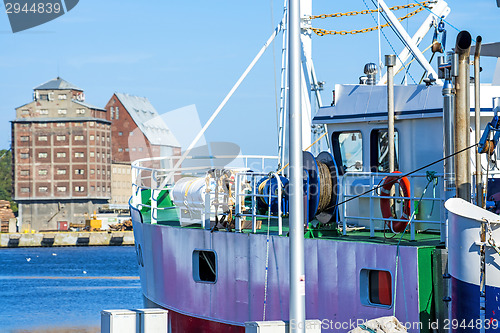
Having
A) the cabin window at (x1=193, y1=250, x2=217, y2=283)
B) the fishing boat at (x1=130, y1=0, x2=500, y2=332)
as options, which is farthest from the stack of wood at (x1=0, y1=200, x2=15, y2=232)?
the cabin window at (x1=193, y1=250, x2=217, y2=283)

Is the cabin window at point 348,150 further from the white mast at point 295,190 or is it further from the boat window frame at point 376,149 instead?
the white mast at point 295,190

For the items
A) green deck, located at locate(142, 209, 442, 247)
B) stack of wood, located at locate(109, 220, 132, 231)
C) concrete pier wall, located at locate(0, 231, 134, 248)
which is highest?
green deck, located at locate(142, 209, 442, 247)

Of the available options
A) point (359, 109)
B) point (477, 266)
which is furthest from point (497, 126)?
point (359, 109)

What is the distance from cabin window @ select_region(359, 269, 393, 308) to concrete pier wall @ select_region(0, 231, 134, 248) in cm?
10110

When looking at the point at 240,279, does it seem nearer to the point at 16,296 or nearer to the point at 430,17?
the point at 430,17

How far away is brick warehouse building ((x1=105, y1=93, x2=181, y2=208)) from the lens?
15312cm

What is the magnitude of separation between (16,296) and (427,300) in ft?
135

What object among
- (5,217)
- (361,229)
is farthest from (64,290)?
(5,217)

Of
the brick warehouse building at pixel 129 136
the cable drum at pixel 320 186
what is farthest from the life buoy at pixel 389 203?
the brick warehouse building at pixel 129 136

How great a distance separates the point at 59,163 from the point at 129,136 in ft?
97.2

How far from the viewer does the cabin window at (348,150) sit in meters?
15.1

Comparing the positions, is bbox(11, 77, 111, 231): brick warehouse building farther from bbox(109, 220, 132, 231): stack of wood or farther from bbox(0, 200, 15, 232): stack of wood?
bbox(109, 220, 132, 231): stack of wood

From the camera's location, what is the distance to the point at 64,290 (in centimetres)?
5206

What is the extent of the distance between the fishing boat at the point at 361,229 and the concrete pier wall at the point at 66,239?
3753 inches
